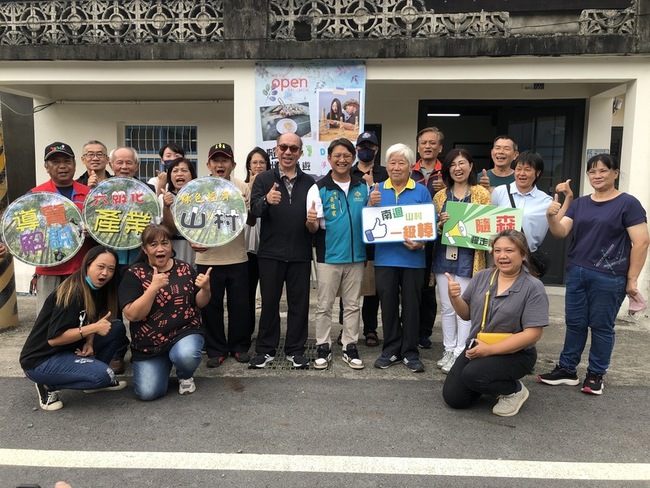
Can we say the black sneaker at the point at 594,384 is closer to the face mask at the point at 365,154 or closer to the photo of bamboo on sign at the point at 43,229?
the face mask at the point at 365,154

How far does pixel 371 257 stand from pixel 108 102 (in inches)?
250

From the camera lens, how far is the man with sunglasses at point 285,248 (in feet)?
13.4

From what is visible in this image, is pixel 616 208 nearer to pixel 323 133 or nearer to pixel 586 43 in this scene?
pixel 586 43

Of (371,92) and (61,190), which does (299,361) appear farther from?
(371,92)

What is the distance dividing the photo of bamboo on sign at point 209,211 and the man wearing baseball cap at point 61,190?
0.90 m

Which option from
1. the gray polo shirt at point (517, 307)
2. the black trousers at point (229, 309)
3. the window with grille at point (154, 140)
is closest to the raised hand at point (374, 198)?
the gray polo shirt at point (517, 307)

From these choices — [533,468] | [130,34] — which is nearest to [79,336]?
[533,468]

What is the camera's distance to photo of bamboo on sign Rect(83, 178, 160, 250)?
400 cm

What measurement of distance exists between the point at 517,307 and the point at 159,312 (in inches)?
103

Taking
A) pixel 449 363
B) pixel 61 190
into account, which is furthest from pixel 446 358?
pixel 61 190

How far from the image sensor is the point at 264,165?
16.0 ft

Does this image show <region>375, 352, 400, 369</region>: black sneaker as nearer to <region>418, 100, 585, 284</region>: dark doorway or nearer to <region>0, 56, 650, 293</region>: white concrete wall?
<region>0, 56, 650, 293</region>: white concrete wall

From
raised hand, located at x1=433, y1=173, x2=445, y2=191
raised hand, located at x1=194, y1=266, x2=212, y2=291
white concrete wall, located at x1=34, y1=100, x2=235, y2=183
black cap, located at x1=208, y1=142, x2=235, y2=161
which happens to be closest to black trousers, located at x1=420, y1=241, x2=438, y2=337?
raised hand, located at x1=433, y1=173, x2=445, y2=191

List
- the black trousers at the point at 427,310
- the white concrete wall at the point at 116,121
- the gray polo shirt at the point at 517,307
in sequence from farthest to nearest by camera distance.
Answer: the white concrete wall at the point at 116,121 < the black trousers at the point at 427,310 < the gray polo shirt at the point at 517,307
